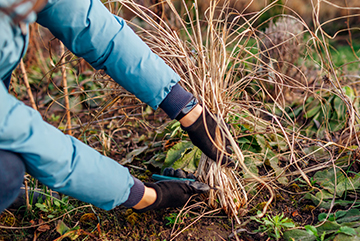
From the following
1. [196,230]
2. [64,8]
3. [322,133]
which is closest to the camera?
[64,8]

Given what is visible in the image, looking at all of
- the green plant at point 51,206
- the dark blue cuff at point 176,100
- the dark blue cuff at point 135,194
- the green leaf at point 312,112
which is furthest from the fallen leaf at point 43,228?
the green leaf at point 312,112

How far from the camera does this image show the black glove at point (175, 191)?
1.24m

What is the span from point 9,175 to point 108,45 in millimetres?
539

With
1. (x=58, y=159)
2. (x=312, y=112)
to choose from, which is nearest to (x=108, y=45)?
(x=58, y=159)

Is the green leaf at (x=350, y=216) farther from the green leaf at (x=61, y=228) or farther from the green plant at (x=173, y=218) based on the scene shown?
the green leaf at (x=61, y=228)

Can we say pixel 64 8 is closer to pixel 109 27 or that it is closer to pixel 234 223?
pixel 109 27

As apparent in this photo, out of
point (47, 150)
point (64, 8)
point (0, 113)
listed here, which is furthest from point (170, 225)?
point (64, 8)

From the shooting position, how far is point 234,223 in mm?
1276

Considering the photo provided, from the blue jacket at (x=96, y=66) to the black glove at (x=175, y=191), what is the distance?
0.18m

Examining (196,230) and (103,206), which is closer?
(103,206)

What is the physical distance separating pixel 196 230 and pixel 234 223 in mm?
174

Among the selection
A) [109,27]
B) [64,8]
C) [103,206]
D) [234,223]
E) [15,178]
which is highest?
[64,8]

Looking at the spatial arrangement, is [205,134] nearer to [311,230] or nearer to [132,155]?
[311,230]

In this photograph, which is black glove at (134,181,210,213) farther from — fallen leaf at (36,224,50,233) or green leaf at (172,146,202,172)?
fallen leaf at (36,224,50,233)
